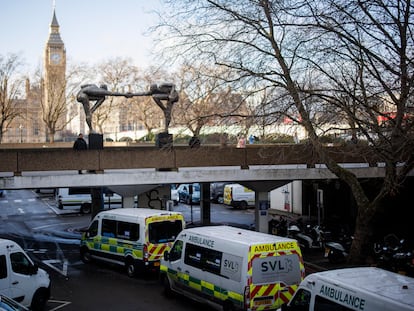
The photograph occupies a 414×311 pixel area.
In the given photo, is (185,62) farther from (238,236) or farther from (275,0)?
(238,236)

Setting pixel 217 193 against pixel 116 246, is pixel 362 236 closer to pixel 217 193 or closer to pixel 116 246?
pixel 116 246

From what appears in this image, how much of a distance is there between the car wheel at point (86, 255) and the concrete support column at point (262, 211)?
8.03 metres

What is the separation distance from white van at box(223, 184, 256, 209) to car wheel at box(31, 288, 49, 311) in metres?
26.1

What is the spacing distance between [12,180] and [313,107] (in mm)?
10348

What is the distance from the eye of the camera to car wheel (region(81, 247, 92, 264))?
63.2 ft

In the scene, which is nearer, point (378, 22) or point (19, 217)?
point (378, 22)

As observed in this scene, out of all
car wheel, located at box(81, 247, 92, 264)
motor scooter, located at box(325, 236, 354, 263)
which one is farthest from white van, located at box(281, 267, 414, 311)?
car wheel, located at box(81, 247, 92, 264)

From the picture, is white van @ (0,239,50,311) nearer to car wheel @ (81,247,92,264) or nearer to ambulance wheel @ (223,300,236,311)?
ambulance wheel @ (223,300,236,311)

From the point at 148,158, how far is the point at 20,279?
29.1ft

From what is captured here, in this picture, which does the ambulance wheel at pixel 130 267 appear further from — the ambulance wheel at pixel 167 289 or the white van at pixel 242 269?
the white van at pixel 242 269

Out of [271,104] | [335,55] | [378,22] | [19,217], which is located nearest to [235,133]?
[271,104]

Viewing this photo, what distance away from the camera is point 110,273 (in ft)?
58.5

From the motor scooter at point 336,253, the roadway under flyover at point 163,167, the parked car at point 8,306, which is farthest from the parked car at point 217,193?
the parked car at point 8,306

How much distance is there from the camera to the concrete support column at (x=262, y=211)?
2395 cm
